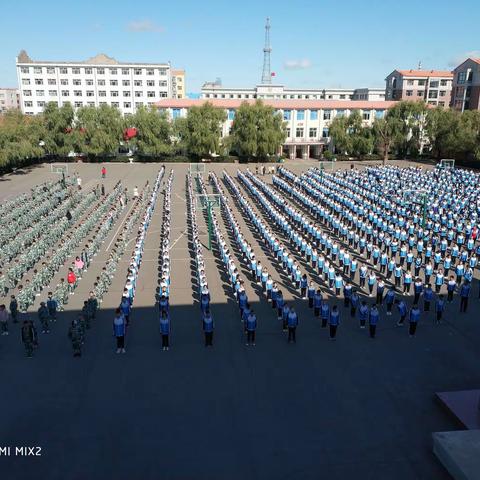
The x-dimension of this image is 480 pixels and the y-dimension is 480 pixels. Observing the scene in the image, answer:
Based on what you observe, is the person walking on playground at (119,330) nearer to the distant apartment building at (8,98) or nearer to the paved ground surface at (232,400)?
the paved ground surface at (232,400)

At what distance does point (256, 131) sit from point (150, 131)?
11692mm

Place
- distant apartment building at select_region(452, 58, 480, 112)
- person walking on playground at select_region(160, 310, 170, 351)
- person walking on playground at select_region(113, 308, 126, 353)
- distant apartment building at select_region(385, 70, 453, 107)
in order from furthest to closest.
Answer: distant apartment building at select_region(385, 70, 453, 107) → distant apartment building at select_region(452, 58, 480, 112) → person walking on playground at select_region(160, 310, 170, 351) → person walking on playground at select_region(113, 308, 126, 353)

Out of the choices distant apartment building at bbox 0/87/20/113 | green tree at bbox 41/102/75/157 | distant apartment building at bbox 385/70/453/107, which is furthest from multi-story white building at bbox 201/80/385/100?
distant apartment building at bbox 0/87/20/113

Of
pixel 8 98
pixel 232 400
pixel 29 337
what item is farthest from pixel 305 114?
pixel 8 98

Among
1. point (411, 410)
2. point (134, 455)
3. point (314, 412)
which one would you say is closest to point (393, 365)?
point (411, 410)

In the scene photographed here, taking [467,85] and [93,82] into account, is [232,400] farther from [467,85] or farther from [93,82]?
[93,82]

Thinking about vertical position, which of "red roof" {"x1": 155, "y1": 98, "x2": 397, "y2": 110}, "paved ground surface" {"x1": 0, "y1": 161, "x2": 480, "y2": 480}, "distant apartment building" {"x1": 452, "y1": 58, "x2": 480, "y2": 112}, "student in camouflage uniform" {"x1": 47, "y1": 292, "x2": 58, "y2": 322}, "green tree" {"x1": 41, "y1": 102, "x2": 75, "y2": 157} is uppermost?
"distant apartment building" {"x1": 452, "y1": 58, "x2": 480, "y2": 112}

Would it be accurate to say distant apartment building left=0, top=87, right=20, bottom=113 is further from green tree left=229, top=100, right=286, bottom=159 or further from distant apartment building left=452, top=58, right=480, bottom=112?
distant apartment building left=452, top=58, right=480, bottom=112

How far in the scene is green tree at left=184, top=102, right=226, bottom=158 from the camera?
1937 inches

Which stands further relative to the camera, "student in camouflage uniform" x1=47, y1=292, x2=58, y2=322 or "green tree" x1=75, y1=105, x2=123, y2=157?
"green tree" x1=75, y1=105, x2=123, y2=157

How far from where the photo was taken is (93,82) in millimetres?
77250

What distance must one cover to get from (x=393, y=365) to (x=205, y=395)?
4.72 meters

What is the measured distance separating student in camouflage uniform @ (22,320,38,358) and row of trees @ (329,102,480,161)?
150ft

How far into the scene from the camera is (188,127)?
165 ft
